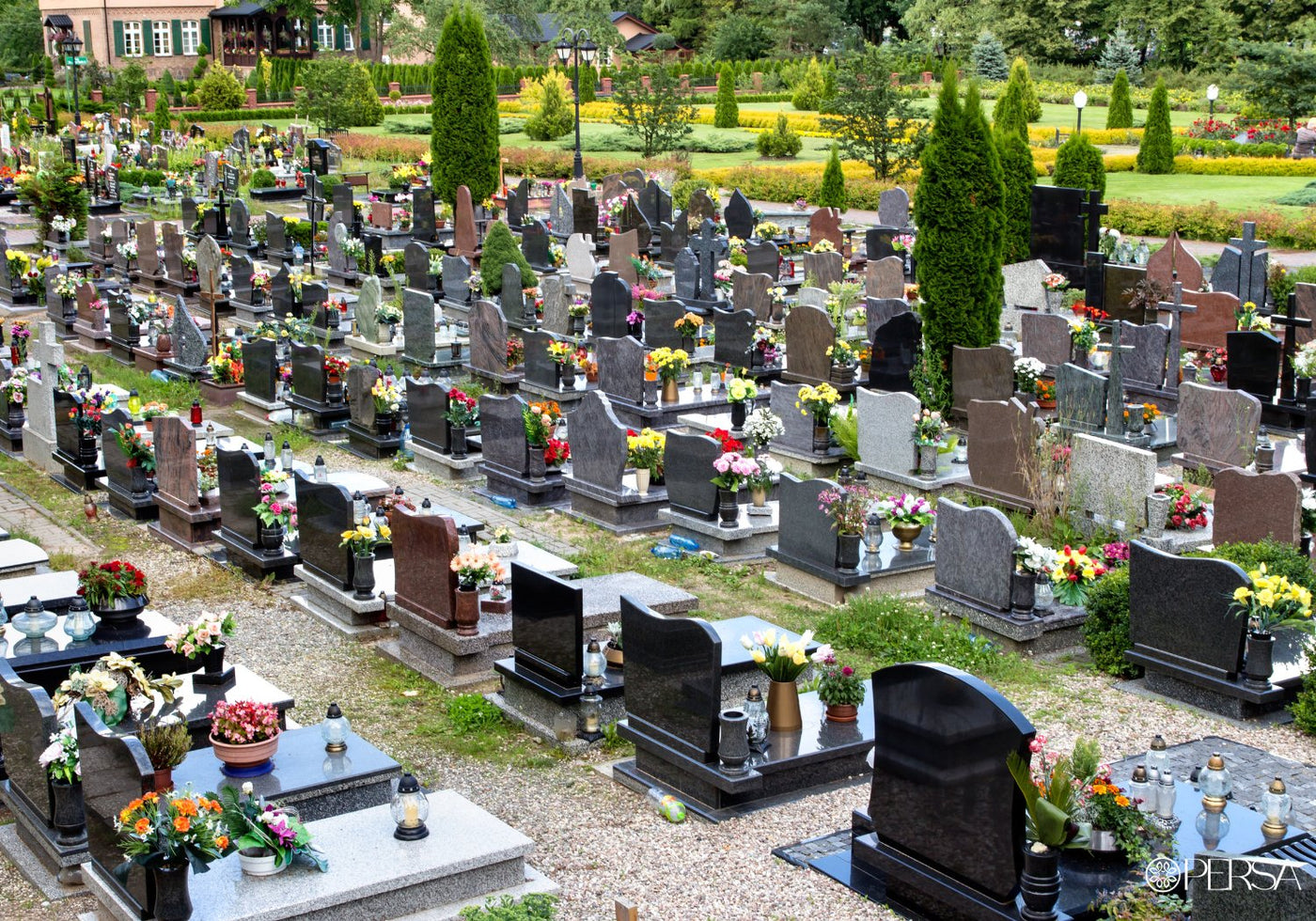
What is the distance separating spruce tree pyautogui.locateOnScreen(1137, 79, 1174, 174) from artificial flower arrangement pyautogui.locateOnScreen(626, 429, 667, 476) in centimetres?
3108

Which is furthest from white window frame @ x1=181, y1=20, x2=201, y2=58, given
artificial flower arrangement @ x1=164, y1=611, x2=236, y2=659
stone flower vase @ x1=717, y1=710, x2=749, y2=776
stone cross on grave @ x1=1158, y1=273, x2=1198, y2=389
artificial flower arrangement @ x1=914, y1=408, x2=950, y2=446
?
stone flower vase @ x1=717, y1=710, x2=749, y2=776

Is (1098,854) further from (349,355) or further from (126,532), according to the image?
(349,355)

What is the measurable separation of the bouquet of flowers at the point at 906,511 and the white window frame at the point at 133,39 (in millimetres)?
74805

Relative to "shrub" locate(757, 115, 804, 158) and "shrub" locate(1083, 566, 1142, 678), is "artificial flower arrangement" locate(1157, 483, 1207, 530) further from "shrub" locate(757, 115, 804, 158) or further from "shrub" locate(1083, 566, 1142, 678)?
"shrub" locate(757, 115, 804, 158)

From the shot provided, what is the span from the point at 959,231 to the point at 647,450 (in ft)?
20.4

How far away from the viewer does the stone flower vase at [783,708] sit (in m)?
10.6

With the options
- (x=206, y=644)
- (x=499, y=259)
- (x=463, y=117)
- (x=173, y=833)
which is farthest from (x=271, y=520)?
(x=463, y=117)

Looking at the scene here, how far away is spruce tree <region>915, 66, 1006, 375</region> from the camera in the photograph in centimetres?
2012

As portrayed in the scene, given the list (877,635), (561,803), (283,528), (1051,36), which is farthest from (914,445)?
(1051,36)

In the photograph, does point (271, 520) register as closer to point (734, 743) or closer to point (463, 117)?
point (734, 743)

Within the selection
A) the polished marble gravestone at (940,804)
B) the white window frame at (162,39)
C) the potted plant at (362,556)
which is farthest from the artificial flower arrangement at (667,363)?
the white window frame at (162,39)

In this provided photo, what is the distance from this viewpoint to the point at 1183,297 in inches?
898

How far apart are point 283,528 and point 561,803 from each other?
228 inches

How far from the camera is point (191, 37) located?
82875mm
